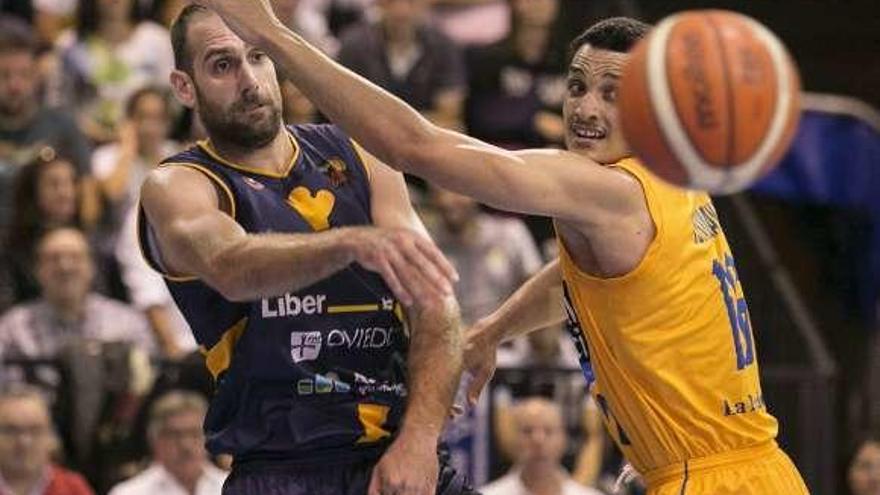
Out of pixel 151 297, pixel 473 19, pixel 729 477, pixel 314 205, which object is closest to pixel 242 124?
pixel 314 205

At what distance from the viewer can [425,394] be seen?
22.0 ft

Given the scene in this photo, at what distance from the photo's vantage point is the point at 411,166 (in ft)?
21.1

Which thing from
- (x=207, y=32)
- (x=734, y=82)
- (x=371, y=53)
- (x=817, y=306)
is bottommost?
(x=817, y=306)

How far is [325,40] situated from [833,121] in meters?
3.95

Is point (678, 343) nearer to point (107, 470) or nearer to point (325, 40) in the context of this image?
point (107, 470)

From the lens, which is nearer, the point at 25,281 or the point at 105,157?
the point at 25,281

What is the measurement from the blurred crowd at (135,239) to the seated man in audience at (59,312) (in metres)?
0.01

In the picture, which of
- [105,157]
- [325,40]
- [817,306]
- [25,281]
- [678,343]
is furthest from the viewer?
[817,306]

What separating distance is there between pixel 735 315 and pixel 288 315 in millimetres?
1630

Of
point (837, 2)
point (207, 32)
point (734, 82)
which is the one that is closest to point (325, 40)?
point (837, 2)

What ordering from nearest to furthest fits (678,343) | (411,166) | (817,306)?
(411,166), (678,343), (817,306)

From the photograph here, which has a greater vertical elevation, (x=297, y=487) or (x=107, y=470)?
(x=297, y=487)

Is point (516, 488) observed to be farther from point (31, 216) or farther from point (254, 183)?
point (254, 183)

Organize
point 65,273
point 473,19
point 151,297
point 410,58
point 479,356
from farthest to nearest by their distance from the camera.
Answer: point 473,19 < point 410,58 < point 151,297 < point 65,273 < point 479,356
